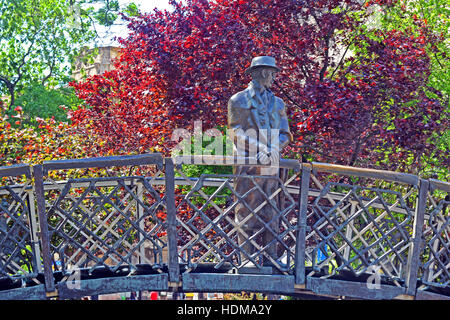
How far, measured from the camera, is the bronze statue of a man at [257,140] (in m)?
7.81

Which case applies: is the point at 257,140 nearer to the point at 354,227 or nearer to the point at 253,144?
the point at 253,144

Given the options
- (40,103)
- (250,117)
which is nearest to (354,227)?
(250,117)

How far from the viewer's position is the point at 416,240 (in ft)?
24.2

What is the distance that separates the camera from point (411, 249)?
742 centimetres

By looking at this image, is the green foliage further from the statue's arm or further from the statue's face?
the statue's face

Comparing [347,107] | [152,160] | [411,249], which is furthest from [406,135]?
[152,160]

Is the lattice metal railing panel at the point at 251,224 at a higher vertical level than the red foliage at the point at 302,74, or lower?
lower

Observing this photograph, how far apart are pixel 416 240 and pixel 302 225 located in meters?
1.36

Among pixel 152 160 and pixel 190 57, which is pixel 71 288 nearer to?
pixel 152 160

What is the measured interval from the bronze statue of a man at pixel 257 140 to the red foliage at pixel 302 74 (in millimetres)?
2348

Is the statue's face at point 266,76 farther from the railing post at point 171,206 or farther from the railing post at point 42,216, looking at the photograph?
the railing post at point 42,216

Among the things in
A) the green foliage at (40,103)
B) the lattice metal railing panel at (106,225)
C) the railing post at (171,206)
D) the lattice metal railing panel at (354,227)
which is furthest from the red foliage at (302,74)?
the green foliage at (40,103)

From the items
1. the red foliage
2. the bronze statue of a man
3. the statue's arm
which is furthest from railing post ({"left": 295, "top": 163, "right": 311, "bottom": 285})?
the red foliage
